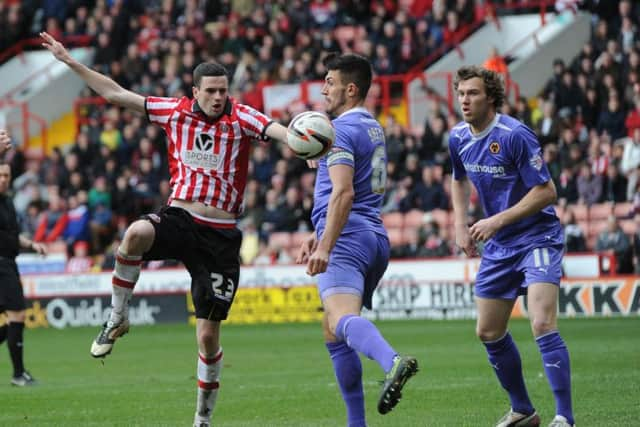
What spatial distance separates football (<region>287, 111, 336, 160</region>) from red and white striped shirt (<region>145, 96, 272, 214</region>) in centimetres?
116

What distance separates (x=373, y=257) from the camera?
859cm

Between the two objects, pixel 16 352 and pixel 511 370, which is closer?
pixel 511 370

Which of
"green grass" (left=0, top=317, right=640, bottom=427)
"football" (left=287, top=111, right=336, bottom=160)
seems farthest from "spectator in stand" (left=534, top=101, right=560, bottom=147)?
"football" (left=287, top=111, right=336, bottom=160)

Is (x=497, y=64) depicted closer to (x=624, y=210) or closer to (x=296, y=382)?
(x=624, y=210)

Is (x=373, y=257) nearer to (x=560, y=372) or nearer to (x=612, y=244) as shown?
(x=560, y=372)

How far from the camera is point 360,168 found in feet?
28.3

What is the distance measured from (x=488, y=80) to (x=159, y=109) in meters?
2.44

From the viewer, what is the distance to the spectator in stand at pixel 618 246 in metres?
22.6

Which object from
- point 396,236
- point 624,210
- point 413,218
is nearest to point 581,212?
point 624,210

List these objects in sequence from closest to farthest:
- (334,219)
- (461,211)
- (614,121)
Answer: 1. (334,219)
2. (461,211)
3. (614,121)

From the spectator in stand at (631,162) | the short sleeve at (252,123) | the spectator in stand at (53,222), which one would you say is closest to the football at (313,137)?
the short sleeve at (252,123)

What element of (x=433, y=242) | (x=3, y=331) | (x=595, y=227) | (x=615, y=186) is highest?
(x=615, y=186)

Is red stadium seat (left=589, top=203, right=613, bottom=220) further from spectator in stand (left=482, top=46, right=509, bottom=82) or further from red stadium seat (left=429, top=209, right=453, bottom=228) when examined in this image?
spectator in stand (left=482, top=46, right=509, bottom=82)

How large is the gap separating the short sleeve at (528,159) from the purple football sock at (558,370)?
1075 mm
